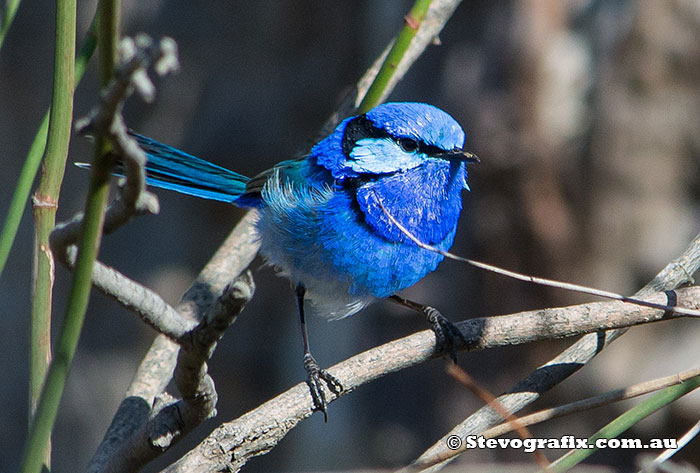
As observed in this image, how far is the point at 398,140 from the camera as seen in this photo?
238cm

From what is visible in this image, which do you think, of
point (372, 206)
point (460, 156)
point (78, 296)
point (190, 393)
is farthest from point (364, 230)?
point (78, 296)

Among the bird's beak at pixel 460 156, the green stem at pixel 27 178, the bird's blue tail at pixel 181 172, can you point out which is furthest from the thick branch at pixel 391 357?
the bird's blue tail at pixel 181 172

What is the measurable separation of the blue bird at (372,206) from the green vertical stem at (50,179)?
1.01 meters

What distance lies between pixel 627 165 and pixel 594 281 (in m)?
0.67

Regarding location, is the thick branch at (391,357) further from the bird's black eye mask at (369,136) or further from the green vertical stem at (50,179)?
the bird's black eye mask at (369,136)

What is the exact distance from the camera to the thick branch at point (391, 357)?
1.45m

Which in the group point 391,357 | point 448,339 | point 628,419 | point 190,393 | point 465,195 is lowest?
point 628,419

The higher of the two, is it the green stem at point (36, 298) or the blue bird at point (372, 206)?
the blue bird at point (372, 206)

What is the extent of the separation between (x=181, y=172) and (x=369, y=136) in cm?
74

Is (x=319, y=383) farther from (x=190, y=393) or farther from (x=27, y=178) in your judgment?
(x=27, y=178)

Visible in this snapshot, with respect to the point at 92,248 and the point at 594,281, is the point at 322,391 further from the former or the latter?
the point at 594,281

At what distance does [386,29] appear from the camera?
15.2ft

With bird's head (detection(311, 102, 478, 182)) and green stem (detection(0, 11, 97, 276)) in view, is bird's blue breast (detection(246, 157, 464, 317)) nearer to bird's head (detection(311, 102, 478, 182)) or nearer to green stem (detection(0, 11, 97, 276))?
bird's head (detection(311, 102, 478, 182))

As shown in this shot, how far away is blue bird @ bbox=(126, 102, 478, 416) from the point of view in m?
2.36
